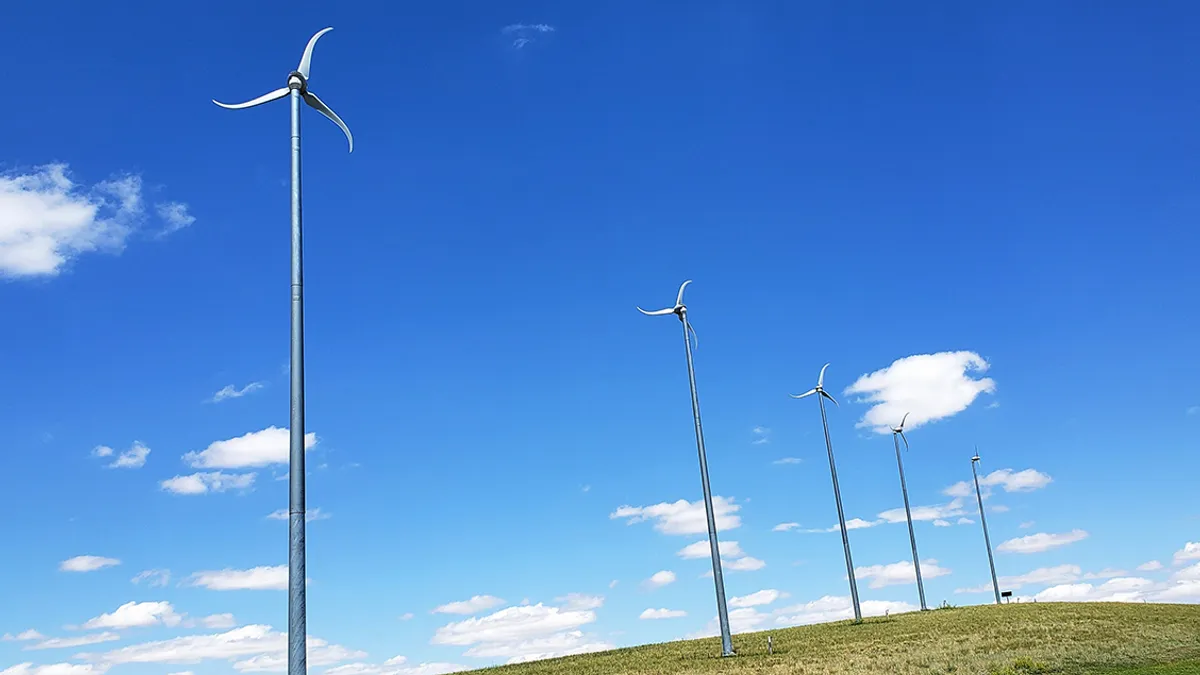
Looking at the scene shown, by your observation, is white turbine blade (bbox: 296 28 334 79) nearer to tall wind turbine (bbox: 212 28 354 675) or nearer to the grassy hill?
tall wind turbine (bbox: 212 28 354 675)

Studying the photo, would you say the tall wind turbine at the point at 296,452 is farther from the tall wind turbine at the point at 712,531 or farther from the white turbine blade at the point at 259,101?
the tall wind turbine at the point at 712,531

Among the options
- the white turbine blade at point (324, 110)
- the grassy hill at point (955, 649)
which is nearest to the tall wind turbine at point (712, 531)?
the grassy hill at point (955, 649)

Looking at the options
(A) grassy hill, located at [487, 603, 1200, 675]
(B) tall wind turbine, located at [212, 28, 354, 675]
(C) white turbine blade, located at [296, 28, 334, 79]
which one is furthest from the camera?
(A) grassy hill, located at [487, 603, 1200, 675]

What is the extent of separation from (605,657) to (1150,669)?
82.3 ft

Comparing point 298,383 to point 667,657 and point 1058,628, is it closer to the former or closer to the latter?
point 667,657

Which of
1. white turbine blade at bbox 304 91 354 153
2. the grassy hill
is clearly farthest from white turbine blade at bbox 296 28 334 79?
the grassy hill

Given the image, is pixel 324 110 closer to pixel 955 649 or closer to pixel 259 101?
pixel 259 101

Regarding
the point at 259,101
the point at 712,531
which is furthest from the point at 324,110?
the point at 712,531

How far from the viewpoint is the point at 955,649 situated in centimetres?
3931

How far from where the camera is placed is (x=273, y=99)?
25719 millimetres

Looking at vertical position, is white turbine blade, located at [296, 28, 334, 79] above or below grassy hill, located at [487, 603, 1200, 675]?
above

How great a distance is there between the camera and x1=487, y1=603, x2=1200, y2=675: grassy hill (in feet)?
110

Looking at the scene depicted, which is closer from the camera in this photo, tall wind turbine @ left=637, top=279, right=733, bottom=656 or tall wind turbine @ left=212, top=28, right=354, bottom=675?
tall wind turbine @ left=212, top=28, right=354, bottom=675

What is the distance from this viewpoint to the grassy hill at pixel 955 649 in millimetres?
33500
